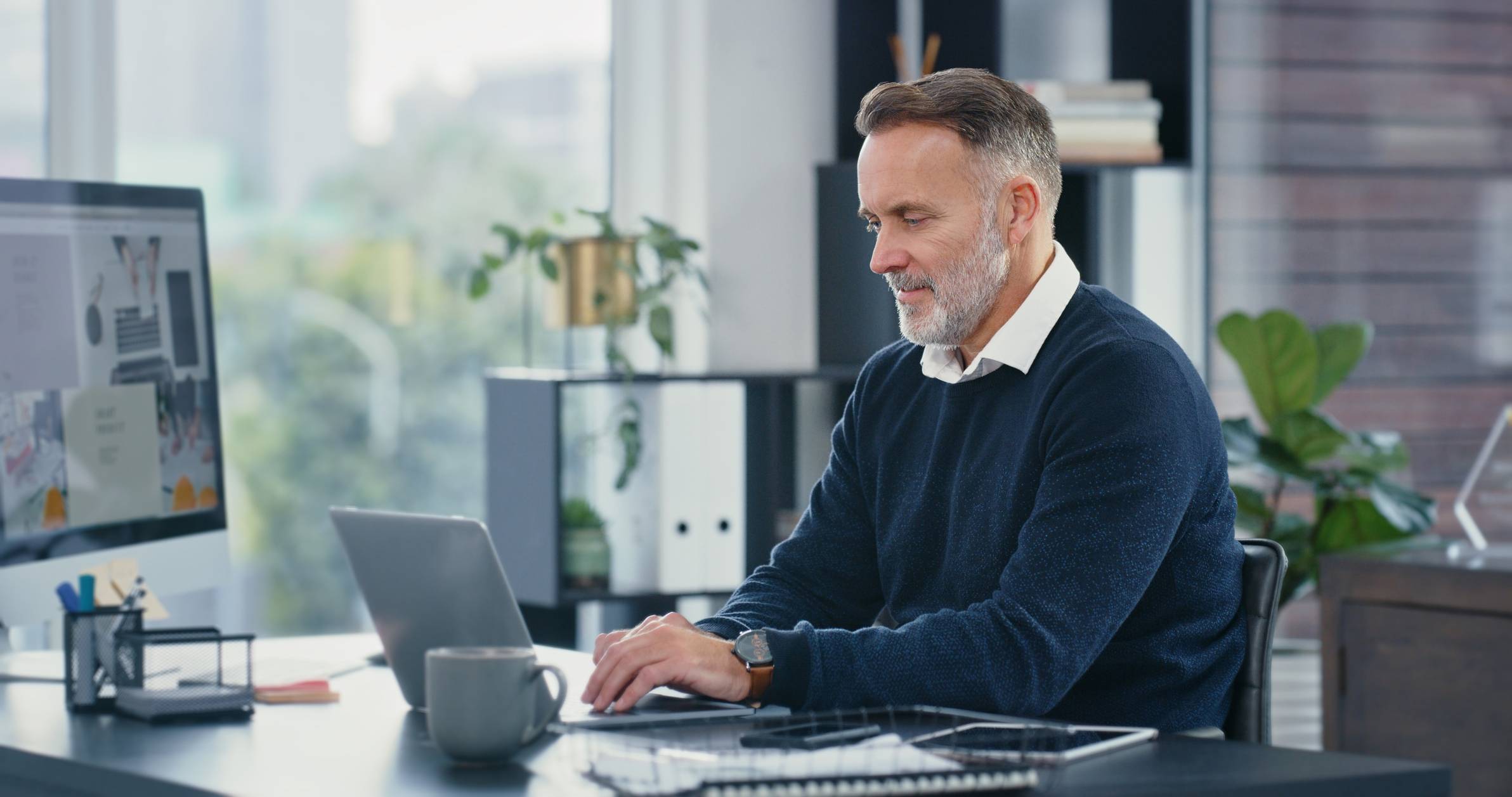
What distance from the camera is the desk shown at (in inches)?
50.1

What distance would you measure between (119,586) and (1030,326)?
41.3 inches

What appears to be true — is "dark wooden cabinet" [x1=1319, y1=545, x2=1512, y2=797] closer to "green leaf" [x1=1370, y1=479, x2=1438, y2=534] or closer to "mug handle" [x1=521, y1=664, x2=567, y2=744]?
"green leaf" [x1=1370, y1=479, x2=1438, y2=534]

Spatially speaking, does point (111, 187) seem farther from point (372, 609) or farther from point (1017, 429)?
point (1017, 429)

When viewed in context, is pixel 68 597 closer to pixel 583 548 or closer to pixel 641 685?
pixel 641 685

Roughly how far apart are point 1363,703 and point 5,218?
242cm

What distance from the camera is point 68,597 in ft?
5.94

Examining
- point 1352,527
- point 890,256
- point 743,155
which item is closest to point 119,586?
point 890,256

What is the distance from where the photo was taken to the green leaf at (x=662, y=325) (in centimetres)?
349

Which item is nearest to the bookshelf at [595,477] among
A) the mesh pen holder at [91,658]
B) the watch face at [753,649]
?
the mesh pen holder at [91,658]

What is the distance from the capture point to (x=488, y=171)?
12.7 ft

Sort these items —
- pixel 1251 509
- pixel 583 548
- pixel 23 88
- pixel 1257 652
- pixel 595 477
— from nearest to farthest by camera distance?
pixel 1257 652 < pixel 23 88 < pixel 583 548 < pixel 1251 509 < pixel 595 477

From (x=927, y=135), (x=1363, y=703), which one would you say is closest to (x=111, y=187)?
(x=927, y=135)

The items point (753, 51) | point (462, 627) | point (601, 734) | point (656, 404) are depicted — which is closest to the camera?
point (601, 734)

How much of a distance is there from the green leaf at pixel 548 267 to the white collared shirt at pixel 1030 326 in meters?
1.65
